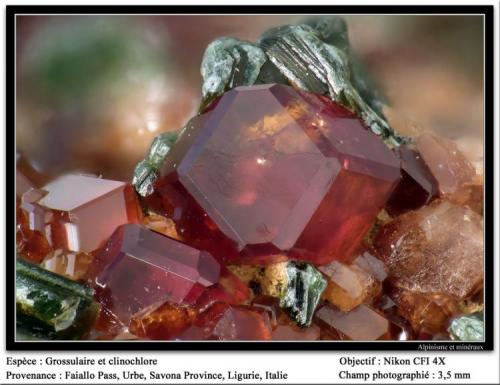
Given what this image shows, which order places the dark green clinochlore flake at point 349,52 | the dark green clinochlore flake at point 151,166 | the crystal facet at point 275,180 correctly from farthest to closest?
1. the dark green clinochlore flake at point 349,52
2. the dark green clinochlore flake at point 151,166
3. the crystal facet at point 275,180

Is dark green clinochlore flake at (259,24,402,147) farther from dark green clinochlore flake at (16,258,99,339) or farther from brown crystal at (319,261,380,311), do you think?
dark green clinochlore flake at (16,258,99,339)

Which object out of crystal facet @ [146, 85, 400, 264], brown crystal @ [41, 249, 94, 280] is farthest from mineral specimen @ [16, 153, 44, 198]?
crystal facet @ [146, 85, 400, 264]

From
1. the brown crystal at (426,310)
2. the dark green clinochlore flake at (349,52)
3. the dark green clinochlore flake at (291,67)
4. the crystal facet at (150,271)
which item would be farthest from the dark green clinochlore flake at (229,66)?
the brown crystal at (426,310)

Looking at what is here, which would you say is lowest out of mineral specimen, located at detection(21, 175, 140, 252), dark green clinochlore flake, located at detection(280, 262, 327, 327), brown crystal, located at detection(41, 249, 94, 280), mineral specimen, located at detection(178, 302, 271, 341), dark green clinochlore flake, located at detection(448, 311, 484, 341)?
dark green clinochlore flake, located at detection(448, 311, 484, 341)

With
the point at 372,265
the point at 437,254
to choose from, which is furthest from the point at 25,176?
A: the point at 437,254

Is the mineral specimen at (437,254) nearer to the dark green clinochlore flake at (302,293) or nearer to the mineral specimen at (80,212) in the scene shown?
the dark green clinochlore flake at (302,293)

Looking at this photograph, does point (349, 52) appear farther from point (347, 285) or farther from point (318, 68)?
point (347, 285)

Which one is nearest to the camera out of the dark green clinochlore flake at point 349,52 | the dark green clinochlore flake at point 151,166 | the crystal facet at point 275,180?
the crystal facet at point 275,180

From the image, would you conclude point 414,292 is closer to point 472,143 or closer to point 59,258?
point 472,143
